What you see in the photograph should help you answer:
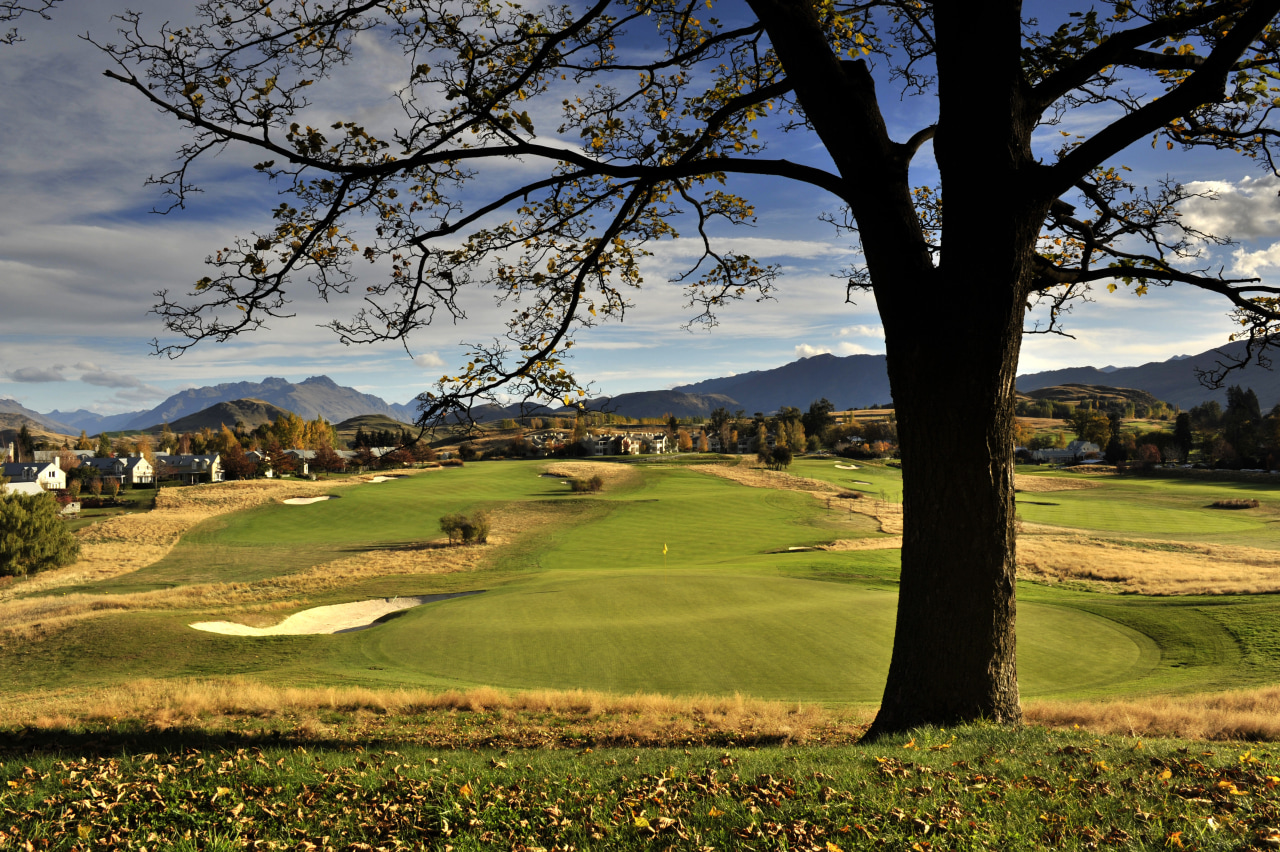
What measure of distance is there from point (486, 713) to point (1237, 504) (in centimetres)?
6578

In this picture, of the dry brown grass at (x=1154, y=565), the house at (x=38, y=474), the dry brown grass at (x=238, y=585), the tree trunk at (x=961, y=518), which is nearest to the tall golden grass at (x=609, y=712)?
the tree trunk at (x=961, y=518)

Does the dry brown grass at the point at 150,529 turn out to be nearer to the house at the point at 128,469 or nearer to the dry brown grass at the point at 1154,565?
the dry brown grass at the point at 1154,565

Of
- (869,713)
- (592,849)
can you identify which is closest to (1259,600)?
(869,713)

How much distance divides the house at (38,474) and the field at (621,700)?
172 feet

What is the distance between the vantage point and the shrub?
5184 centimetres

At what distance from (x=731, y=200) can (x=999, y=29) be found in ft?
11.9

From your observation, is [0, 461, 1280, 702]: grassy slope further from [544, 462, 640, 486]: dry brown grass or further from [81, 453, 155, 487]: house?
[81, 453, 155, 487]: house

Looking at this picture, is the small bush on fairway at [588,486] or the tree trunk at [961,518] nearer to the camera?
the tree trunk at [961,518]

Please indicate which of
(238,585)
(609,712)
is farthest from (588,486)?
(609,712)

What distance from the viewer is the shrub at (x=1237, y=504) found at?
170 feet

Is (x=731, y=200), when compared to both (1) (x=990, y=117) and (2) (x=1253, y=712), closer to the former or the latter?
(1) (x=990, y=117)

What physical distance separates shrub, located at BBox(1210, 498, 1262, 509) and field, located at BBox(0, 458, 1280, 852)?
51.4ft

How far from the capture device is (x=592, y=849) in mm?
3686

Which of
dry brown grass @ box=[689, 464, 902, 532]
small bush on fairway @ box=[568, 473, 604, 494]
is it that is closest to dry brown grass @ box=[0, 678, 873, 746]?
dry brown grass @ box=[689, 464, 902, 532]
